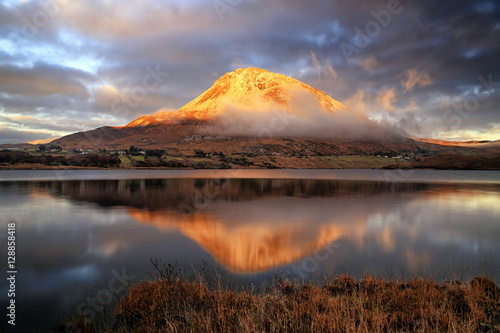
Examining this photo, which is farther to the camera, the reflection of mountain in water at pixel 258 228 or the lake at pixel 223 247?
the reflection of mountain in water at pixel 258 228

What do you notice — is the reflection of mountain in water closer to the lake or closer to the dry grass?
the lake

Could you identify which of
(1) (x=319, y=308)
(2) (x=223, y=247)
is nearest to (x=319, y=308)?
(1) (x=319, y=308)

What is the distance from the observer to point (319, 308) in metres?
6.32

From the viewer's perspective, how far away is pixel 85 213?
22.4m

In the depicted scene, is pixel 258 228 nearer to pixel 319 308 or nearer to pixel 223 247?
pixel 223 247

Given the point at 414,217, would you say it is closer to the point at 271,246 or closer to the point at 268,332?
the point at 271,246

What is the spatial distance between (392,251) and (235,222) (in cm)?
972

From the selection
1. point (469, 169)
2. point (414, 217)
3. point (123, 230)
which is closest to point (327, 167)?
point (469, 169)

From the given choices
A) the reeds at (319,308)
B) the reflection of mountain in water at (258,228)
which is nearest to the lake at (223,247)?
the reflection of mountain in water at (258,228)

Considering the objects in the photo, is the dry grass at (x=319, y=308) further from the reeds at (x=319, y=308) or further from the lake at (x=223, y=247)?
the lake at (x=223, y=247)

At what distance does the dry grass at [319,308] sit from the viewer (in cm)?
532

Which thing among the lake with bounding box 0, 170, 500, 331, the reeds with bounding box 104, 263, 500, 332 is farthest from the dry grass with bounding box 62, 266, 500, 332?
the lake with bounding box 0, 170, 500, 331

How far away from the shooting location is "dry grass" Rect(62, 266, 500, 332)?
5324mm

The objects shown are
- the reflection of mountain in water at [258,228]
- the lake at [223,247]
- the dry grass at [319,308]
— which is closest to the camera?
the dry grass at [319,308]
